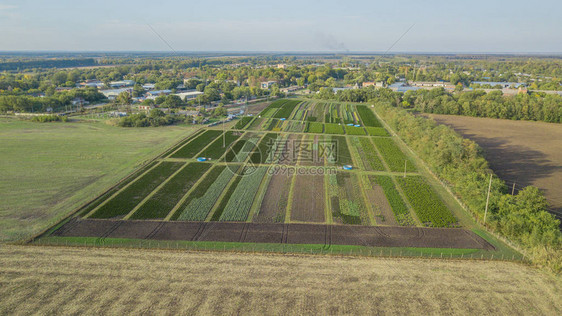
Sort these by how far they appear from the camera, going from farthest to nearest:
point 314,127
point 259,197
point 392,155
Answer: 1. point 314,127
2. point 392,155
3. point 259,197

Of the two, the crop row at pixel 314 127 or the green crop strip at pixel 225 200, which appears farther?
the crop row at pixel 314 127

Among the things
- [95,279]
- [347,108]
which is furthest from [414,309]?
[347,108]

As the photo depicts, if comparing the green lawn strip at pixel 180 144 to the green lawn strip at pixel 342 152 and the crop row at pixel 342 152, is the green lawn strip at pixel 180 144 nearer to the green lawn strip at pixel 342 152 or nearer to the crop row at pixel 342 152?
the crop row at pixel 342 152

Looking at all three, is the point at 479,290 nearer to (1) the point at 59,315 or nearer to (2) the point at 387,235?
(2) the point at 387,235

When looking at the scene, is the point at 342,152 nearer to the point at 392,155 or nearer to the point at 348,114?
the point at 392,155

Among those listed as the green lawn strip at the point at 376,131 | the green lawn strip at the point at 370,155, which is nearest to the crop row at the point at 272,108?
the green lawn strip at the point at 376,131

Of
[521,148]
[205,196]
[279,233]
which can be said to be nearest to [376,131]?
[521,148]
